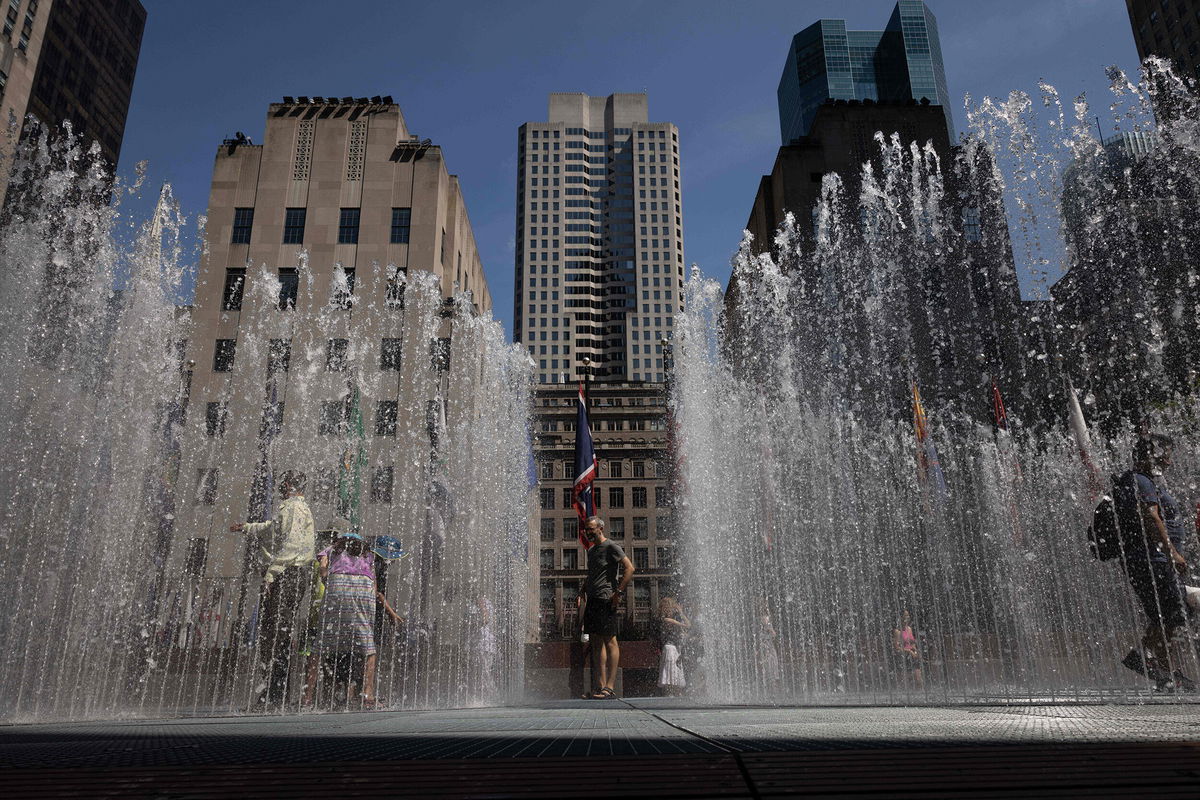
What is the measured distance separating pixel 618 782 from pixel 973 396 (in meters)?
35.0

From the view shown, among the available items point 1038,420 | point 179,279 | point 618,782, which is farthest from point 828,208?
point 618,782

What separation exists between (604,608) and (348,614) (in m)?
2.48

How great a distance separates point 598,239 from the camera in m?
123

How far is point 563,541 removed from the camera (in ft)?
251

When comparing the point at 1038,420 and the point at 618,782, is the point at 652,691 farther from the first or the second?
the point at 1038,420

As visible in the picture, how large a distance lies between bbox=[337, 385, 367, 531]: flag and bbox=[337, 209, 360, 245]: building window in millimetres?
7366

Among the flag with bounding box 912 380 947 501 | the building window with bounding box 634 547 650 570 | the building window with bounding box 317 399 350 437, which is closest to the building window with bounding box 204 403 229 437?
the building window with bounding box 317 399 350 437

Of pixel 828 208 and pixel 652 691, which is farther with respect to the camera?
pixel 828 208

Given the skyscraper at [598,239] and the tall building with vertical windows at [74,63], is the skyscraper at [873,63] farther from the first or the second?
the tall building with vertical windows at [74,63]

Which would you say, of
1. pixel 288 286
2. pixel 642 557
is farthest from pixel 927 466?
pixel 642 557

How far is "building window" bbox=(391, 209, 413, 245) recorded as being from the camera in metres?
32.5

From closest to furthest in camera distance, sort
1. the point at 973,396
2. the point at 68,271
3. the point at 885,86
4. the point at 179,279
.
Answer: the point at 68,271 < the point at 179,279 < the point at 973,396 < the point at 885,86

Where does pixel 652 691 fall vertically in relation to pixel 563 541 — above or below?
below

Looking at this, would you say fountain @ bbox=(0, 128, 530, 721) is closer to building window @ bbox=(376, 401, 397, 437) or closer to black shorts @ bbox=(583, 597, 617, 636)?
building window @ bbox=(376, 401, 397, 437)
